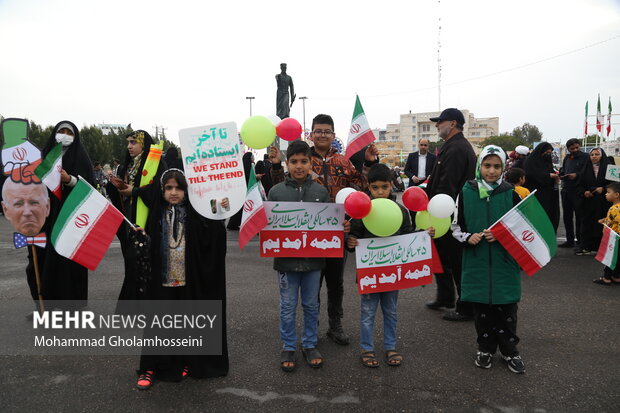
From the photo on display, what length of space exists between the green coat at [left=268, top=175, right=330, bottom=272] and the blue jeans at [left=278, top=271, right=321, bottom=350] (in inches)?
2.9

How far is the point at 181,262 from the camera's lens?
326 cm

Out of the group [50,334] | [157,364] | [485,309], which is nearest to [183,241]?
[157,364]

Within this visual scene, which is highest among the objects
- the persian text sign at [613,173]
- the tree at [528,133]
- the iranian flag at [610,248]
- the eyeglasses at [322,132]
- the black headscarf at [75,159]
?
the tree at [528,133]

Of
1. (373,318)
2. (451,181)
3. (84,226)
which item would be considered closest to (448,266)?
(451,181)

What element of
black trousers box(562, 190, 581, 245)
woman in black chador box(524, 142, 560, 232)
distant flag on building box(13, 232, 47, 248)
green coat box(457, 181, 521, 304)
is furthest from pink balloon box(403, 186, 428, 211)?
black trousers box(562, 190, 581, 245)

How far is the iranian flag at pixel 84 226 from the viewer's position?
3084 millimetres

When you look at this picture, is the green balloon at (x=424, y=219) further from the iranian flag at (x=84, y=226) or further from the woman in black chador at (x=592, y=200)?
the woman in black chador at (x=592, y=200)

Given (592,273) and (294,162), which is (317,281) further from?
(592,273)

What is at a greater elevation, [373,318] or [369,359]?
[373,318]

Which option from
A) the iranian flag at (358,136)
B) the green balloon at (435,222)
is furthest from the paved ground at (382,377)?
the iranian flag at (358,136)

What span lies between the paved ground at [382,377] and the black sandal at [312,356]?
0.18ft

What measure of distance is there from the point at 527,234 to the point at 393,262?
3.57ft

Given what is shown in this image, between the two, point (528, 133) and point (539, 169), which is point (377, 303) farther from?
point (528, 133)

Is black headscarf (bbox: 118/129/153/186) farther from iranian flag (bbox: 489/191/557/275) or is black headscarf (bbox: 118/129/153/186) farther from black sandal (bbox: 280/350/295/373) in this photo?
iranian flag (bbox: 489/191/557/275)
